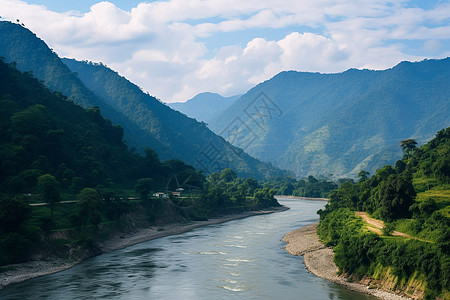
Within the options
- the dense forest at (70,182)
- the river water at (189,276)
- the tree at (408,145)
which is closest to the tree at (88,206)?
the dense forest at (70,182)

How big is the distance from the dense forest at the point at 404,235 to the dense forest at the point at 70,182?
51395mm

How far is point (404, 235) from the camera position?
6162cm

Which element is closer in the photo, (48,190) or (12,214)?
(12,214)

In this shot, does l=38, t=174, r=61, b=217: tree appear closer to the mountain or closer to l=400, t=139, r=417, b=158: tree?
the mountain

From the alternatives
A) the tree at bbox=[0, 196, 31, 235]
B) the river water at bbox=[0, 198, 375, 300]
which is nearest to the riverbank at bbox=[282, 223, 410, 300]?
the river water at bbox=[0, 198, 375, 300]

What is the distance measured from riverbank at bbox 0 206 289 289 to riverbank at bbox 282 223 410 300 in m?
34.7

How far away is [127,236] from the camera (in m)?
103

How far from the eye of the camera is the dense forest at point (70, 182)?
77.0 meters

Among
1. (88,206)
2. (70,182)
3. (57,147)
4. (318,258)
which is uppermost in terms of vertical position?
(57,147)

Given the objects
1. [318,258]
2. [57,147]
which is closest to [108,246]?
[57,147]

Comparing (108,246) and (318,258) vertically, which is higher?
(318,258)

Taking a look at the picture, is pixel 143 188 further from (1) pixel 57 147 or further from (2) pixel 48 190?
(2) pixel 48 190

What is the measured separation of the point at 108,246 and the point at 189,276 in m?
32.1

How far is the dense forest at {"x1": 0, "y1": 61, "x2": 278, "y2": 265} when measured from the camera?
7697 cm
